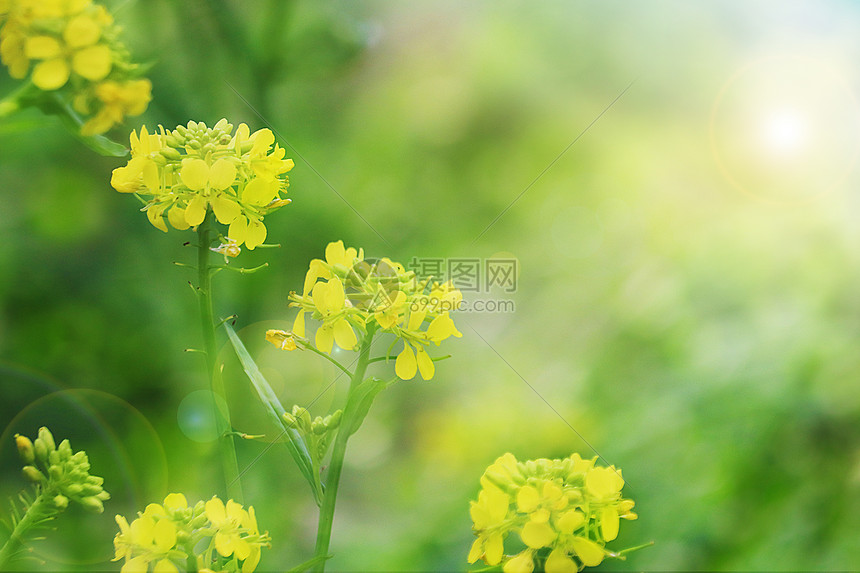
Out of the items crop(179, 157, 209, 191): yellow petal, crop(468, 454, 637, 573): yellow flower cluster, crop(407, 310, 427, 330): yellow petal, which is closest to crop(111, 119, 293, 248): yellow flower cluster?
crop(179, 157, 209, 191): yellow petal

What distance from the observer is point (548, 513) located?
36cm

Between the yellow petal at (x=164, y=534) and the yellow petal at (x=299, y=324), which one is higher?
the yellow petal at (x=299, y=324)

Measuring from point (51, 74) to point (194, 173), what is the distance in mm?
91

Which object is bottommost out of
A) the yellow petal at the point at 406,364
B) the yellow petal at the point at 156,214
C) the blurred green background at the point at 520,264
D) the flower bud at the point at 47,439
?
the flower bud at the point at 47,439

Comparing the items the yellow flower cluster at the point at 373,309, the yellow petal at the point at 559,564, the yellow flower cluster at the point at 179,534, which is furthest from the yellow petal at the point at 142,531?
the yellow petal at the point at 559,564

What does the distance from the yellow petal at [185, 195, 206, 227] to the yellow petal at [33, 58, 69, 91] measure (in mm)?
90

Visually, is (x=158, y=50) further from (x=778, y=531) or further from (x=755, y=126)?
(x=755, y=126)

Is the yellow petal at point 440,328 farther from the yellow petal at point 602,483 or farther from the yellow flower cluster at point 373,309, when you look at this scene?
the yellow petal at point 602,483

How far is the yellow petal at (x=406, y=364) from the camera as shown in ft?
1.24

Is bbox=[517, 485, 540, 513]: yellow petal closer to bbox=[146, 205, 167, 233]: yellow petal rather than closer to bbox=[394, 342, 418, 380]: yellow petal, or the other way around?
bbox=[394, 342, 418, 380]: yellow petal

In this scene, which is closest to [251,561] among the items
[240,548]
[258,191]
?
[240,548]

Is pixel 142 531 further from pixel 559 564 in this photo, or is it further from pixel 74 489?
pixel 559 564

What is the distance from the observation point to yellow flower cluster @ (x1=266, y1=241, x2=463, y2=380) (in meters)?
0.38

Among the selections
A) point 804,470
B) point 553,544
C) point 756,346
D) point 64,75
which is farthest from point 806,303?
point 64,75
